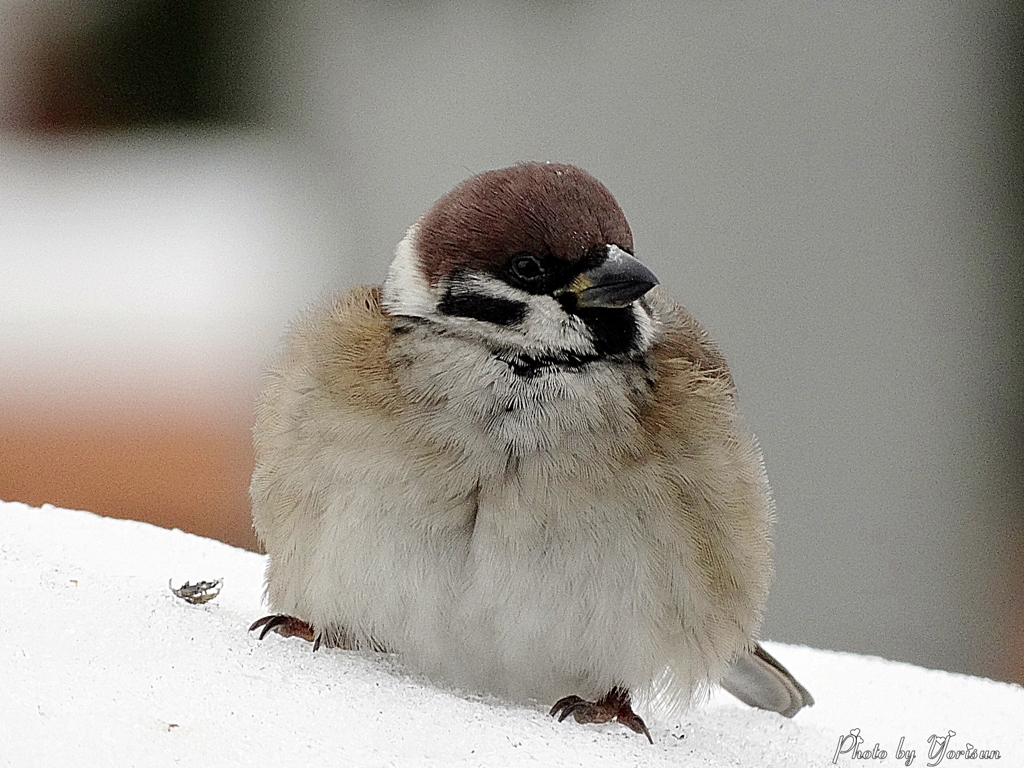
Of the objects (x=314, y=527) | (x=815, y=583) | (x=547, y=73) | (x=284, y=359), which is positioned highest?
(x=547, y=73)

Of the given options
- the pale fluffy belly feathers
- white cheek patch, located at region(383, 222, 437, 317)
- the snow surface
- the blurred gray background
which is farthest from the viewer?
the blurred gray background

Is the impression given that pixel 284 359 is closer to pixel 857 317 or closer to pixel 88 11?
pixel 857 317

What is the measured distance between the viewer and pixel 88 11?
4934 mm

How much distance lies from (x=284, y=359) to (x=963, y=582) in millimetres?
3217

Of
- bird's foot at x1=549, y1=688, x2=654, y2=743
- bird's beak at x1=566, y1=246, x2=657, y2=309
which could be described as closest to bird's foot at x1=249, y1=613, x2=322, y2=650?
bird's foot at x1=549, y1=688, x2=654, y2=743

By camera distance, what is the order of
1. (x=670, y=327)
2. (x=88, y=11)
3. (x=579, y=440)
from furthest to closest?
(x=88, y=11) → (x=670, y=327) → (x=579, y=440)

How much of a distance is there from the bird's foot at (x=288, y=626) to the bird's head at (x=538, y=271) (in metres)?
0.41

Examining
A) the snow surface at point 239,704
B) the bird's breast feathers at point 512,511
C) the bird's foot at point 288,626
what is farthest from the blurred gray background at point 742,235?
the bird's breast feathers at point 512,511

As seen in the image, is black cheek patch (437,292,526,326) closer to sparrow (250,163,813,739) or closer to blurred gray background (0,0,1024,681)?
sparrow (250,163,813,739)

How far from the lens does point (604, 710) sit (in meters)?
1.63

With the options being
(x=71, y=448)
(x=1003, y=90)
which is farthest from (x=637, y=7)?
(x=71, y=448)

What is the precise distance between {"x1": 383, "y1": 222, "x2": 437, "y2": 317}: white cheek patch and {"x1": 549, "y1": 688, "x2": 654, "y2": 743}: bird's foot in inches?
18.9
